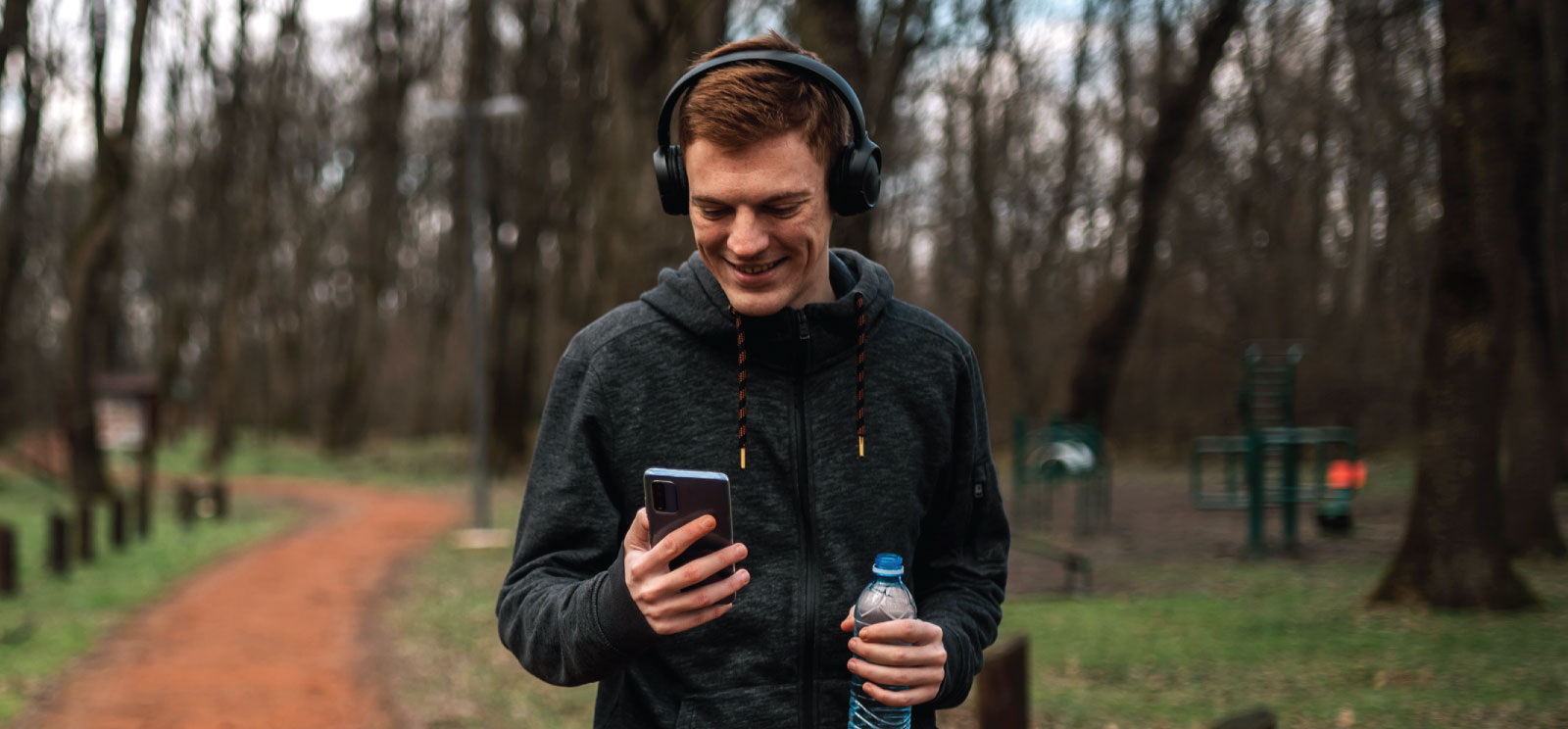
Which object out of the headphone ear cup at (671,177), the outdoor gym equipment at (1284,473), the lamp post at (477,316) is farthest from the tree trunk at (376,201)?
the headphone ear cup at (671,177)

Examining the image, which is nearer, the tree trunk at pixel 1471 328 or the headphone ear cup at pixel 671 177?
the headphone ear cup at pixel 671 177

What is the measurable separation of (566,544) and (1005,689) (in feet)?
7.83

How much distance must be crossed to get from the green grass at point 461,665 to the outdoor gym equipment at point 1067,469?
6.41 m

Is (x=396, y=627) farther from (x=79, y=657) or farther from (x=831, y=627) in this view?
(x=831, y=627)

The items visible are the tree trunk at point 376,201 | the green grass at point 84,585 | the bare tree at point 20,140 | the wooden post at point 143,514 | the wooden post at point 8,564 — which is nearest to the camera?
the green grass at point 84,585

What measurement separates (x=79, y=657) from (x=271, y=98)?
20822 mm

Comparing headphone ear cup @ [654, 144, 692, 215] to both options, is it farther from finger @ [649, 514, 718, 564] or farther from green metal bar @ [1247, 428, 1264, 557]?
green metal bar @ [1247, 428, 1264, 557]

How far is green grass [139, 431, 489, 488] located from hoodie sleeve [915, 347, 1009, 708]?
23311 millimetres

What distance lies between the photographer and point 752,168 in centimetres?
191

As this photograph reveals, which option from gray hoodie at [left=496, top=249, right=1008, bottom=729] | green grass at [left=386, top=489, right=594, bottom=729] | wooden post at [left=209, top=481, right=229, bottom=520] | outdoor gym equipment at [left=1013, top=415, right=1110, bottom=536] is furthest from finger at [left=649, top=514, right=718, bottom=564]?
wooden post at [left=209, top=481, right=229, bottom=520]

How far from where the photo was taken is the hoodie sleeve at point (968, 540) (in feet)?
6.97

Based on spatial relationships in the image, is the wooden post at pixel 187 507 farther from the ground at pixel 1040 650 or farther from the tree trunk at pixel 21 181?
the tree trunk at pixel 21 181

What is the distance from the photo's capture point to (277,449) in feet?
109

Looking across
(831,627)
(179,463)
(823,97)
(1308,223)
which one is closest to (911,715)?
(831,627)
